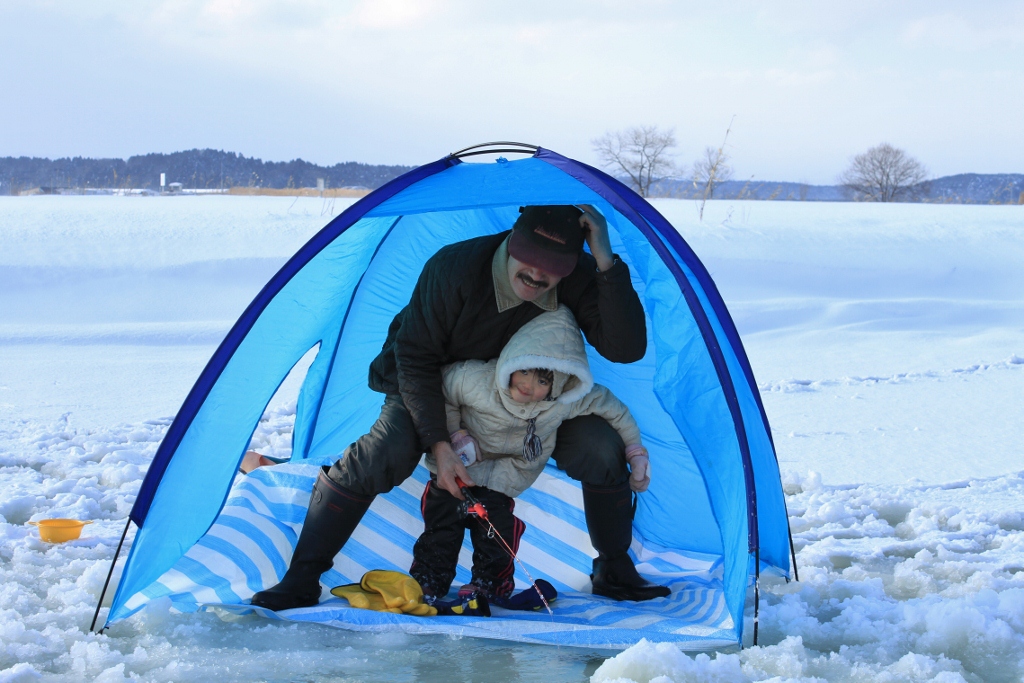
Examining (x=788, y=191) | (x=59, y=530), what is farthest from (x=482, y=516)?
(x=788, y=191)

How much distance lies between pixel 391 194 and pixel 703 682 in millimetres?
1381

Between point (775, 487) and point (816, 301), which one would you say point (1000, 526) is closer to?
point (775, 487)

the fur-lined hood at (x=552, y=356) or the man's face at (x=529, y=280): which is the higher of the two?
the man's face at (x=529, y=280)

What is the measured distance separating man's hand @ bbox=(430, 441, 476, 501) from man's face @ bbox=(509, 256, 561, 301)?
0.45 meters

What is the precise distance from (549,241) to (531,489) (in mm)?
1112

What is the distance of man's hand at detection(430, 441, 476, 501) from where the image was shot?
2.31 m

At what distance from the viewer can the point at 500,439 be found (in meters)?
2.45

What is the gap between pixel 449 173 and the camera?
2373 millimetres

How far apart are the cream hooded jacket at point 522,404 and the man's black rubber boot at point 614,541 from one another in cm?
16

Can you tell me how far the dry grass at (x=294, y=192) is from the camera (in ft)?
49.0

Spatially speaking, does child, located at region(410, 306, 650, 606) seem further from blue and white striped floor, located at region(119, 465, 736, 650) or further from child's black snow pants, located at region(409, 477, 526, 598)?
blue and white striped floor, located at region(119, 465, 736, 650)

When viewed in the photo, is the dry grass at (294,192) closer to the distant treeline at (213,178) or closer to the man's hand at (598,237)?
the distant treeline at (213,178)

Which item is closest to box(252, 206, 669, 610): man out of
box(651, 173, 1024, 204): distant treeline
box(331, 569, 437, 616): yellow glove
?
box(331, 569, 437, 616): yellow glove

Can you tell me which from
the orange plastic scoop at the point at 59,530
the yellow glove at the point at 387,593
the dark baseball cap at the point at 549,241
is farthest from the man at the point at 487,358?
the orange plastic scoop at the point at 59,530
